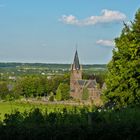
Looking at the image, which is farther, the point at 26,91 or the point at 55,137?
the point at 26,91

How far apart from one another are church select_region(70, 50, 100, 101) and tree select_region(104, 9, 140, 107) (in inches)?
3786

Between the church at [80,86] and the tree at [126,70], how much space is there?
96154 mm

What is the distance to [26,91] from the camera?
140 meters

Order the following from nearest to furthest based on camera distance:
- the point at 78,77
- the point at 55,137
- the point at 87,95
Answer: the point at 55,137
the point at 87,95
the point at 78,77

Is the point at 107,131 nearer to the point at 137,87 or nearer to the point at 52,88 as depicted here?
the point at 137,87

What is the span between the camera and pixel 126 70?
34938 millimetres

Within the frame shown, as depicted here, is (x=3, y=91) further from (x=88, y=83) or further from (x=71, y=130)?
(x=71, y=130)

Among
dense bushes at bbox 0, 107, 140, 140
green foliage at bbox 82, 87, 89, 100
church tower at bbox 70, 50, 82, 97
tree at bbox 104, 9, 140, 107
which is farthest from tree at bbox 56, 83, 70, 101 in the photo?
dense bushes at bbox 0, 107, 140, 140

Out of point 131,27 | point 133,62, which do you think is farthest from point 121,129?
point 131,27

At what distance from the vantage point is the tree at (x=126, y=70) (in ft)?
114

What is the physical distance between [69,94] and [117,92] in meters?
106

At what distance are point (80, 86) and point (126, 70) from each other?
11095 cm

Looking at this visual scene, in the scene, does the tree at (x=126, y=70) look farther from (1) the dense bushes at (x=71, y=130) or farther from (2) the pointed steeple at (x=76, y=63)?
(2) the pointed steeple at (x=76, y=63)

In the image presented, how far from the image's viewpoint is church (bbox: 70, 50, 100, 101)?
139375mm
